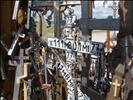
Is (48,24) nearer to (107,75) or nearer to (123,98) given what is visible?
(107,75)

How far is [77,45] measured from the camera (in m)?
1.43

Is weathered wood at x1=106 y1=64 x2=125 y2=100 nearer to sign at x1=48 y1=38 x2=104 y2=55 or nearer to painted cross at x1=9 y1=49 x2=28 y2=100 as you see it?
sign at x1=48 y1=38 x2=104 y2=55

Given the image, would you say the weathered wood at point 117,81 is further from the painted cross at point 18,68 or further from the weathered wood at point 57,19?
the weathered wood at point 57,19

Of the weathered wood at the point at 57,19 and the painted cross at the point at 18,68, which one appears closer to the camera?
Result: the painted cross at the point at 18,68

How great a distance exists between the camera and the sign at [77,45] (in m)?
1.40

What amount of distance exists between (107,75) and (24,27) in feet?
2.23

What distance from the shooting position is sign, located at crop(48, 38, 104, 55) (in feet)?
4.58

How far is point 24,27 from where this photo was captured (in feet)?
4.60

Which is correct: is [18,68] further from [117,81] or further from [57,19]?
[57,19]

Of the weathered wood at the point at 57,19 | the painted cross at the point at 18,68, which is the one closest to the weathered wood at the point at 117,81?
the painted cross at the point at 18,68

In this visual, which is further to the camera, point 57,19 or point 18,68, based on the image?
point 57,19

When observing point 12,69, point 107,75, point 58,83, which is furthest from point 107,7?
point 12,69

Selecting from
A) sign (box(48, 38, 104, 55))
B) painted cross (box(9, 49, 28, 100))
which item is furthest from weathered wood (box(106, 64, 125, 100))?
painted cross (box(9, 49, 28, 100))

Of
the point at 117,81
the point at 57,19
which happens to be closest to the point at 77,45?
the point at 117,81
